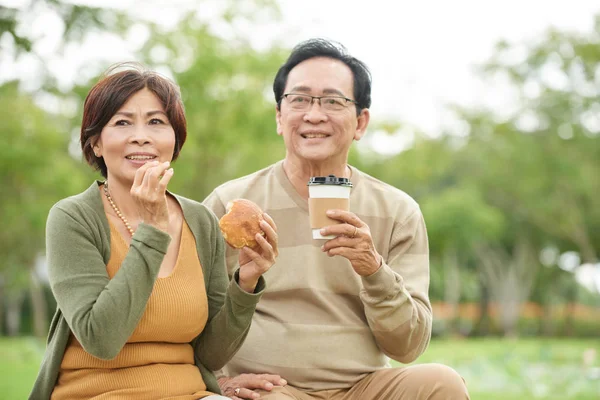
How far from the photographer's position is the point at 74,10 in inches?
295

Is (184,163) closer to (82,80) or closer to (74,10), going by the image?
(82,80)

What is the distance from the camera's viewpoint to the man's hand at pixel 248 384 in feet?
11.8

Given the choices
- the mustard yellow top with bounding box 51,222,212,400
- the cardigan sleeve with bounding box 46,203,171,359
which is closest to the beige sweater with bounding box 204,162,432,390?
the mustard yellow top with bounding box 51,222,212,400

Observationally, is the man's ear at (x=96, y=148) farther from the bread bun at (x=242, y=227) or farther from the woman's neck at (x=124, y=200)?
the bread bun at (x=242, y=227)

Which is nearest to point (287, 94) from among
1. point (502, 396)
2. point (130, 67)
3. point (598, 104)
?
point (130, 67)

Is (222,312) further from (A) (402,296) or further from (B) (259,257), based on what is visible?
(A) (402,296)

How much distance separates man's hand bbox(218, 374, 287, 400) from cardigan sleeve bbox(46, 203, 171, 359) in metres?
1.00

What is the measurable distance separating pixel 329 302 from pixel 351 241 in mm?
819

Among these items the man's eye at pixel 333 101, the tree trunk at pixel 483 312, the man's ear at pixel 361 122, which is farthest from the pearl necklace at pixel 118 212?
the tree trunk at pixel 483 312

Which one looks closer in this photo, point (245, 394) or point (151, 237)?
point (151, 237)

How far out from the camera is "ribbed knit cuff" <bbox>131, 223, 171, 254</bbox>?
279 centimetres

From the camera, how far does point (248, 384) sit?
367cm

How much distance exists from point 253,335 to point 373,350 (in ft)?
2.00

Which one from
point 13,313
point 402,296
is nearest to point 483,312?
point 13,313
